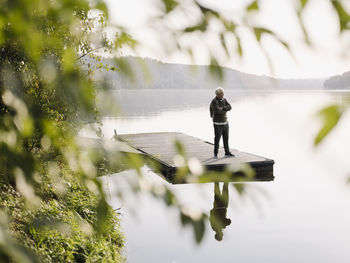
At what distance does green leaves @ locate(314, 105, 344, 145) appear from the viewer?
96 cm

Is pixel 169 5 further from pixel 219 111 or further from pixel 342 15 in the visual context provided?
pixel 219 111

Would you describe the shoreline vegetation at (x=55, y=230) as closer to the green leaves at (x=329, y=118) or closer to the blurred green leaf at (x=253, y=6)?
the blurred green leaf at (x=253, y=6)

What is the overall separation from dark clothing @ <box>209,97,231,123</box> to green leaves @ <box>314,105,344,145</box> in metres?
9.78

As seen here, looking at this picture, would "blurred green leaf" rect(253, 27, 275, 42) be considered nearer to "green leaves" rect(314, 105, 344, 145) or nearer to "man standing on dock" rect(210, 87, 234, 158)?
"green leaves" rect(314, 105, 344, 145)

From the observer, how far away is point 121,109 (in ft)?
4.87

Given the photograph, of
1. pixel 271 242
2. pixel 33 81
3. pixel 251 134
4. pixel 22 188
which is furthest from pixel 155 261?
pixel 251 134

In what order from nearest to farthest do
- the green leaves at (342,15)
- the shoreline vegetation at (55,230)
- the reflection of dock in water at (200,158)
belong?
the green leaves at (342,15), the shoreline vegetation at (55,230), the reflection of dock in water at (200,158)

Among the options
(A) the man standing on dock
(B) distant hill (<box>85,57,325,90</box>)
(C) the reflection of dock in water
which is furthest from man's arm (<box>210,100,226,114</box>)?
(B) distant hill (<box>85,57,325,90</box>)

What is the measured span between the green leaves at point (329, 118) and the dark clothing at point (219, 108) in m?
Answer: 9.78

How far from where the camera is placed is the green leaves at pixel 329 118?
0.96 meters

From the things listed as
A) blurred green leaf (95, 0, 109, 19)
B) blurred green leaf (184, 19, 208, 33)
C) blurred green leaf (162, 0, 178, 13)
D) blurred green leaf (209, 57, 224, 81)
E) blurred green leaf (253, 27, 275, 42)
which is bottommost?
blurred green leaf (209, 57, 224, 81)

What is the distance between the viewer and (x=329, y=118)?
0.97m

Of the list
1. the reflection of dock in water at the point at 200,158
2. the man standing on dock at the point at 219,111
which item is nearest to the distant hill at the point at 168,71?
the reflection of dock in water at the point at 200,158

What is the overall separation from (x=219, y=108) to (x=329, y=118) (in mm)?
9939
